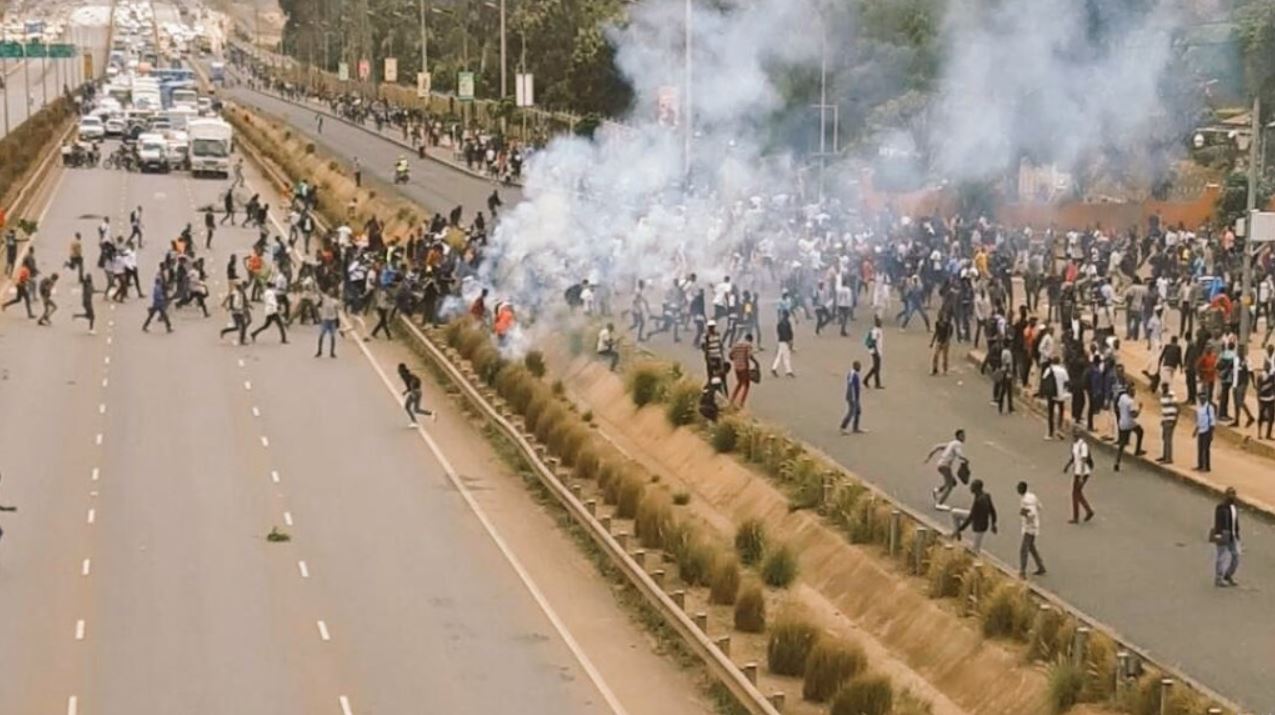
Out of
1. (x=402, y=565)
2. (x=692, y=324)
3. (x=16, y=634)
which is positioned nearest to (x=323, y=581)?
(x=402, y=565)

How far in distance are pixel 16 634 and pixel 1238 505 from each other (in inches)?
565

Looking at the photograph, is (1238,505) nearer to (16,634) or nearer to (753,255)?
(16,634)

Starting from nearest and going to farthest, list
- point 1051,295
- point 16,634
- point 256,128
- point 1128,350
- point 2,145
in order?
point 16,634 < point 1128,350 < point 1051,295 < point 2,145 < point 256,128

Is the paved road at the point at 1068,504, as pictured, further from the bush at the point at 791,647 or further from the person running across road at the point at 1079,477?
the bush at the point at 791,647

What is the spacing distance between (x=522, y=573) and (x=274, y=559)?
3.07 m

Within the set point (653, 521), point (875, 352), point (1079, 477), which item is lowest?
point (653, 521)

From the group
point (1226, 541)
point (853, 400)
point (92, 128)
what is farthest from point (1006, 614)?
point (92, 128)

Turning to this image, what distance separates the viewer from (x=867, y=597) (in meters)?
25.2

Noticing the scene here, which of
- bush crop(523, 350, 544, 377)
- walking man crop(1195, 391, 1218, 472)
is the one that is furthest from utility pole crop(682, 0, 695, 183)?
walking man crop(1195, 391, 1218, 472)

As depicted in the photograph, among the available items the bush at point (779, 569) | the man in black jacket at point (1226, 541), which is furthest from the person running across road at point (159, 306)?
the man in black jacket at point (1226, 541)

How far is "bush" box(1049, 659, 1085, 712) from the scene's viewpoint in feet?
65.6

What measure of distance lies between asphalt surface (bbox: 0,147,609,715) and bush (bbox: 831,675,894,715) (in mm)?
2956

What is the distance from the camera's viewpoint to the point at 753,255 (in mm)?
46406

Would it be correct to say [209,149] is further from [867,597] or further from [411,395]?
[867,597]
